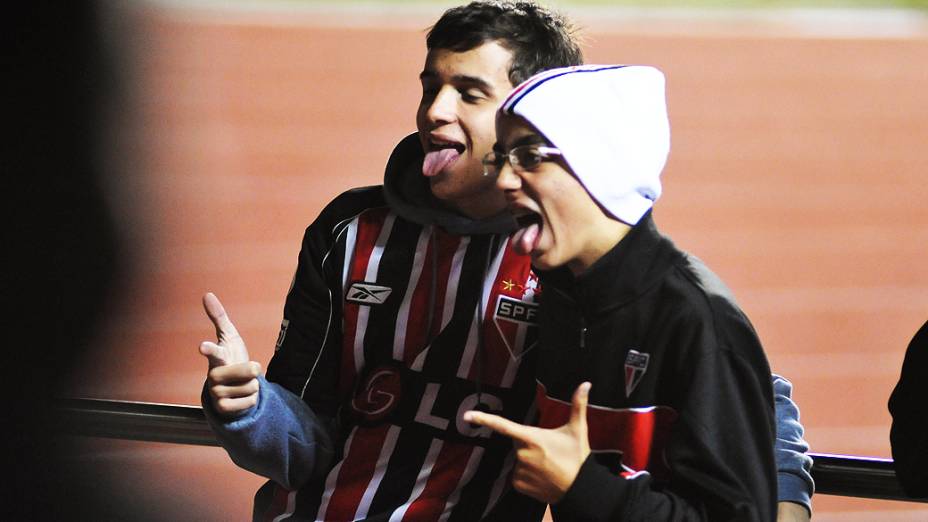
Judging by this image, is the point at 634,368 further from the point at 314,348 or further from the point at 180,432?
the point at 180,432

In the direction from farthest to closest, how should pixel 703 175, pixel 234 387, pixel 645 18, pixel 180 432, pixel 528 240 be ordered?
pixel 645 18, pixel 703 175, pixel 180 432, pixel 234 387, pixel 528 240

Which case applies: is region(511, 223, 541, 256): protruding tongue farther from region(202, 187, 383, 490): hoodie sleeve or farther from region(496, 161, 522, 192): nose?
A: region(202, 187, 383, 490): hoodie sleeve

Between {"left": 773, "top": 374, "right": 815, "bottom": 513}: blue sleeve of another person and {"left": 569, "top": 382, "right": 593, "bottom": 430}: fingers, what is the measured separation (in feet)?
0.94

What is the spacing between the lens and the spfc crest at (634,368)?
4.39 feet

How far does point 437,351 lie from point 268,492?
308mm

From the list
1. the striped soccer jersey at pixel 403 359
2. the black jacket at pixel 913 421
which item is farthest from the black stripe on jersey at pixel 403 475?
the black jacket at pixel 913 421

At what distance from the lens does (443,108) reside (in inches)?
60.7

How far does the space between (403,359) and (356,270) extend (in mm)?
130

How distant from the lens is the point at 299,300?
1650 mm

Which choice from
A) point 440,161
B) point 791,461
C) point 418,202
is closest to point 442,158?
point 440,161

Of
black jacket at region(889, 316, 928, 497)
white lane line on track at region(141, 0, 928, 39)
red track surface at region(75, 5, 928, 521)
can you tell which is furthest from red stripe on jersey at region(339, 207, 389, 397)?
white lane line on track at region(141, 0, 928, 39)

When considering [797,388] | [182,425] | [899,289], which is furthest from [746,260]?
[182,425]

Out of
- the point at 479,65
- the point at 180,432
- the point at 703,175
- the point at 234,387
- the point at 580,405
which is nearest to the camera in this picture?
the point at 580,405

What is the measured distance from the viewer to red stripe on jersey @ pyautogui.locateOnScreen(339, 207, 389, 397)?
1635mm
